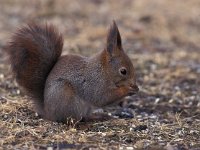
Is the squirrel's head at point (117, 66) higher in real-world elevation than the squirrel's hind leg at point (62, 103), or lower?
higher

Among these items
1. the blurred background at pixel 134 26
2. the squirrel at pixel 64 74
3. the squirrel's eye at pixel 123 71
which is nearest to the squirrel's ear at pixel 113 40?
the squirrel at pixel 64 74

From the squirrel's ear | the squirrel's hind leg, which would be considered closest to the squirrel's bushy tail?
the squirrel's hind leg

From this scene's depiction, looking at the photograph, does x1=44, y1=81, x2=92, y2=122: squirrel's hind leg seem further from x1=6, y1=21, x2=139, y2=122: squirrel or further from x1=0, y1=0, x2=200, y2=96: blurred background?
x1=0, y1=0, x2=200, y2=96: blurred background

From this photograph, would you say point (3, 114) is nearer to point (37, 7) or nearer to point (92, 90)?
point (92, 90)

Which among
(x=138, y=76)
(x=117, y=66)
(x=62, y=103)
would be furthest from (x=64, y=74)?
(x=138, y=76)

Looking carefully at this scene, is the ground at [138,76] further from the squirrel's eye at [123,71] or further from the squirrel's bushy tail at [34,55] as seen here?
the squirrel's eye at [123,71]

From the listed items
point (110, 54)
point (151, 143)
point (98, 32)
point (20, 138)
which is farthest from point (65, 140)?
point (98, 32)

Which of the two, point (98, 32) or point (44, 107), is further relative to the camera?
point (98, 32)

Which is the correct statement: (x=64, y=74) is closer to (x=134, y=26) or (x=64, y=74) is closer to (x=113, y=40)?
(x=113, y=40)
